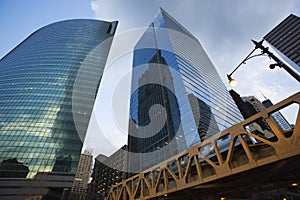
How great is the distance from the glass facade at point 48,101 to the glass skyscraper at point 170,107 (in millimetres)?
20995

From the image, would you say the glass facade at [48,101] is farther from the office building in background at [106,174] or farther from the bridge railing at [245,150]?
the bridge railing at [245,150]

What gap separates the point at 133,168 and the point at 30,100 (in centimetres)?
4465

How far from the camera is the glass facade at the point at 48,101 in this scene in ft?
152

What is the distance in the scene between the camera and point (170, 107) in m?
49.5

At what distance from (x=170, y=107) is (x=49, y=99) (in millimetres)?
44967

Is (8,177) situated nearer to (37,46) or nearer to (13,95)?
(13,95)

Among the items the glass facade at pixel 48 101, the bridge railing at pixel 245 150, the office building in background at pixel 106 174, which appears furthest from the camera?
the office building in background at pixel 106 174

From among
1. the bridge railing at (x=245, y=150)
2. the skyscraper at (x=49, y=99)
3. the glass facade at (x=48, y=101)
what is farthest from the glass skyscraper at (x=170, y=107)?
the bridge railing at (x=245, y=150)

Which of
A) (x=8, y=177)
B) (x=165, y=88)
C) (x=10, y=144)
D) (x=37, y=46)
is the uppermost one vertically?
(x=37, y=46)

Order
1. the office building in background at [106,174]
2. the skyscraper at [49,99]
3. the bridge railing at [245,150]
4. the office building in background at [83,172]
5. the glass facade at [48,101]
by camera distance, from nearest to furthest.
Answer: the bridge railing at [245,150], the glass facade at [48,101], the skyscraper at [49,99], the office building in background at [106,174], the office building in background at [83,172]

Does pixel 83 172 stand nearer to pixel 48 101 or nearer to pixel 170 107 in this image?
pixel 48 101

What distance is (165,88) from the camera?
56.0 metres

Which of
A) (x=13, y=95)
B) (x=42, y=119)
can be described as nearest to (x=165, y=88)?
(x=42, y=119)

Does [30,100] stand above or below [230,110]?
above
